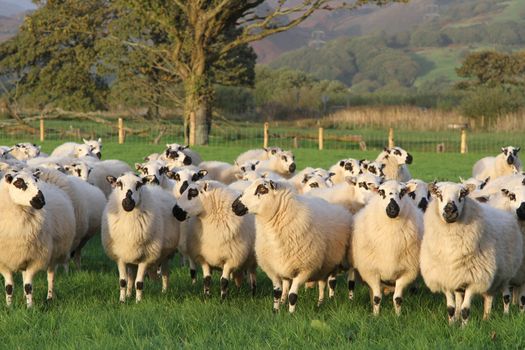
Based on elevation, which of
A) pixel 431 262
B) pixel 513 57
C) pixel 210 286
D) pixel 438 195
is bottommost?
pixel 210 286

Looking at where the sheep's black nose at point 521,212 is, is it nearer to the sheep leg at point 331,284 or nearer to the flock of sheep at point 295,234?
the flock of sheep at point 295,234

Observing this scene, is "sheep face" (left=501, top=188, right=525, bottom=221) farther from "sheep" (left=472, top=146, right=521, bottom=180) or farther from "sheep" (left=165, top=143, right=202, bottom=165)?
"sheep" (left=165, top=143, right=202, bottom=165)

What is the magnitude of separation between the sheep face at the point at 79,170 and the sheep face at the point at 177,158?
2042mm

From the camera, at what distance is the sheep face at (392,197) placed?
988cm

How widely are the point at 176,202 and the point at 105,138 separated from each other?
107 ft

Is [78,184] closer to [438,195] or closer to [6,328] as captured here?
[6,328]

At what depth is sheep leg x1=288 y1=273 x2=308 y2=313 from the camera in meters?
9.96

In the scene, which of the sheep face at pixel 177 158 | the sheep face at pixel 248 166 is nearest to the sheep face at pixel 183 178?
the sheep face at pixel 248 166

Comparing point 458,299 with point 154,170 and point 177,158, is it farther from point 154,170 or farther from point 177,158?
point 177,158

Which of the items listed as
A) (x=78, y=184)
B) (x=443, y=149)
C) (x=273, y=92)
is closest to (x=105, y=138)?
(x=443, y=149)

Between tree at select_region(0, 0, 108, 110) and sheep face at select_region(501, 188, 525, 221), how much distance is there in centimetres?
3945

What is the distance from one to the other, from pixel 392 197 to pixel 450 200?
1.04 m

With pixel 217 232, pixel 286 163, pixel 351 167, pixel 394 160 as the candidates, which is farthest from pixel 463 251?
pixel 394 160

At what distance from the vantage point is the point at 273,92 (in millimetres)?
83312
